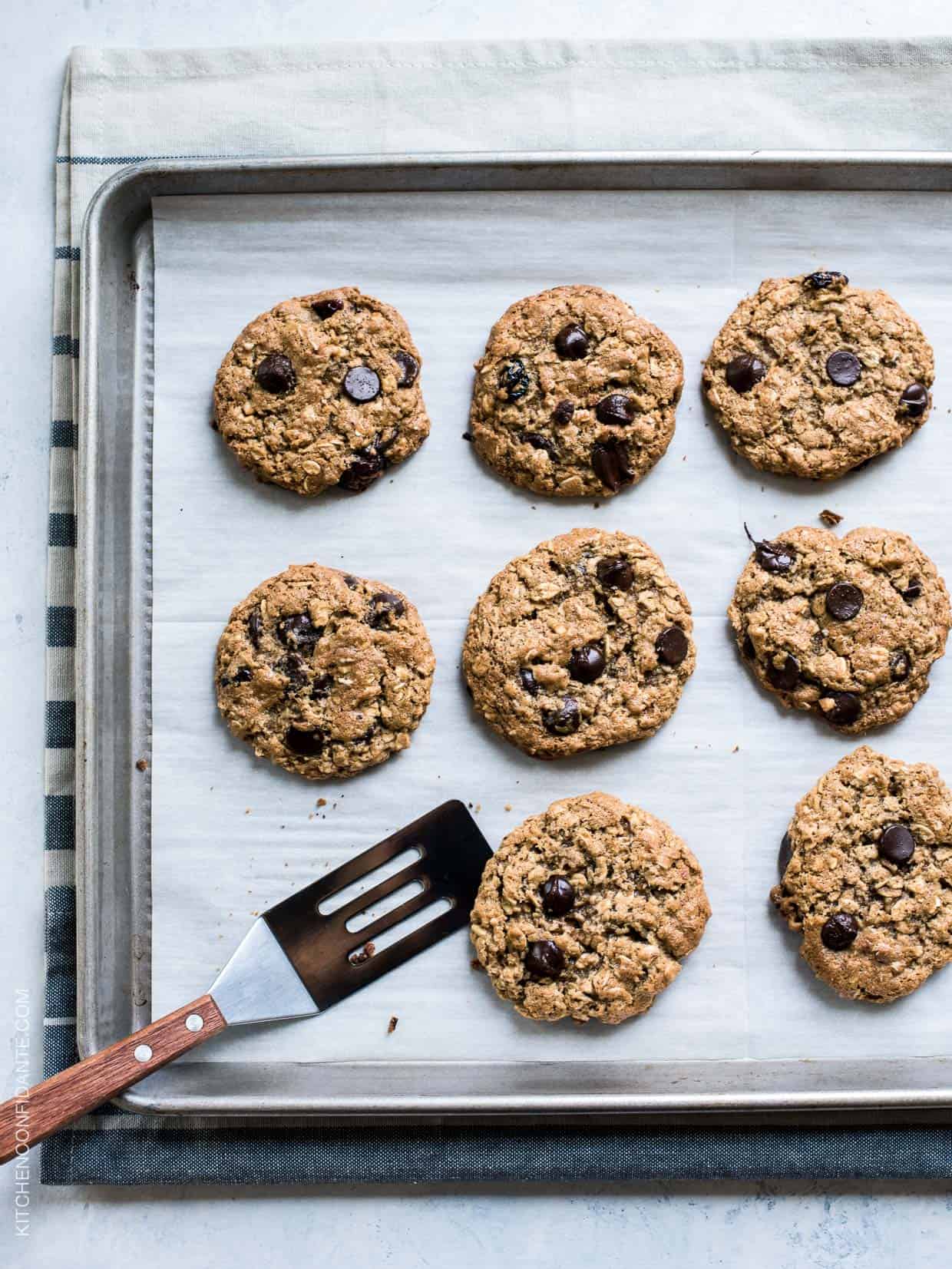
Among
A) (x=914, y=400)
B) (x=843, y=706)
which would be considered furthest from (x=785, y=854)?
(x=914, y=400)

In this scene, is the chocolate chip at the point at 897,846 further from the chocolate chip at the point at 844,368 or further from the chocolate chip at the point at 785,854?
the chocolate chip at the point at 844,368

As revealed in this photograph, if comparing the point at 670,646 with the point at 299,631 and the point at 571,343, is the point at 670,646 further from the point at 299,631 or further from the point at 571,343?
the point at 299,631

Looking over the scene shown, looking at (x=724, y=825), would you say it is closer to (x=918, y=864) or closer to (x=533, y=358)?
(x=918, y=864)

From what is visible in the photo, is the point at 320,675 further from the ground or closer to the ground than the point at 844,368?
closer to the ground

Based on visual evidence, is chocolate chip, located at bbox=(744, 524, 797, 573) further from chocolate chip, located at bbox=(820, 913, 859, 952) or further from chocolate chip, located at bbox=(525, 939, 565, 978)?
chocolate chip, located at bbox=(525, 939, 565, 978)

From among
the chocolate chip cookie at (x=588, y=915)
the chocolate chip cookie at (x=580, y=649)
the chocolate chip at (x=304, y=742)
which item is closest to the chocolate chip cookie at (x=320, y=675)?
the chocolate chip at (x=304, y=742)

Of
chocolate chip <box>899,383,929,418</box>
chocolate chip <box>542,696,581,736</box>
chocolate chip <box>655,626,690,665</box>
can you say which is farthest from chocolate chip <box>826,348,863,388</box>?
chocolate chip <box>542,696,581,736</box>
